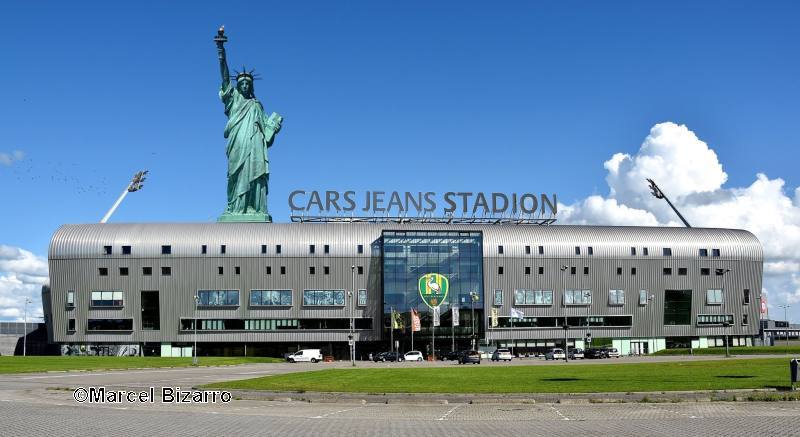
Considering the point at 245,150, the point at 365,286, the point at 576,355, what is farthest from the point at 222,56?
the point at 576,355

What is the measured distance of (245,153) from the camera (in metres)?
143

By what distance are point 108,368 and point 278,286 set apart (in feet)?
184

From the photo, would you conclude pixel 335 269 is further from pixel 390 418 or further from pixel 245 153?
pixel 390 418

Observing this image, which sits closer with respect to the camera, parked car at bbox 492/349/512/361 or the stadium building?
parked car at bbox 492/349/512/361

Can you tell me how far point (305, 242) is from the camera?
129000 mm

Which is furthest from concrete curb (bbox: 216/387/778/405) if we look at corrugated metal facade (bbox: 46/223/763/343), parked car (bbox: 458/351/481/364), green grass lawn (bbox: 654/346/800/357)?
corrugated metal facade (bbox: 46/223/763/343)

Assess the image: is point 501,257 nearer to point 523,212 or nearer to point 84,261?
point 523,212

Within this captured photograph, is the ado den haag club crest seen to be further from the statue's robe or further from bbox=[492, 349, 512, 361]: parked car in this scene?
the statue's robe

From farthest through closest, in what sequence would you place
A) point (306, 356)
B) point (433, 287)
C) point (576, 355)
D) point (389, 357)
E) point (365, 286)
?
point (365, 286)
point (433, 287)
point (389, 357)
point (306, 356)
point (576, 355)

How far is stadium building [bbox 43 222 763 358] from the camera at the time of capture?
414 feet

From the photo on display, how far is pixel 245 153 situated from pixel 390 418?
11769 cm

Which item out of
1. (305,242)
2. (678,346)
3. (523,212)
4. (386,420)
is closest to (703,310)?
(678,346)

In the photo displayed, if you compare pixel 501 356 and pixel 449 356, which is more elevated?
pixel 501 356

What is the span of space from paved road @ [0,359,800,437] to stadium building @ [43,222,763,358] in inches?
3522
